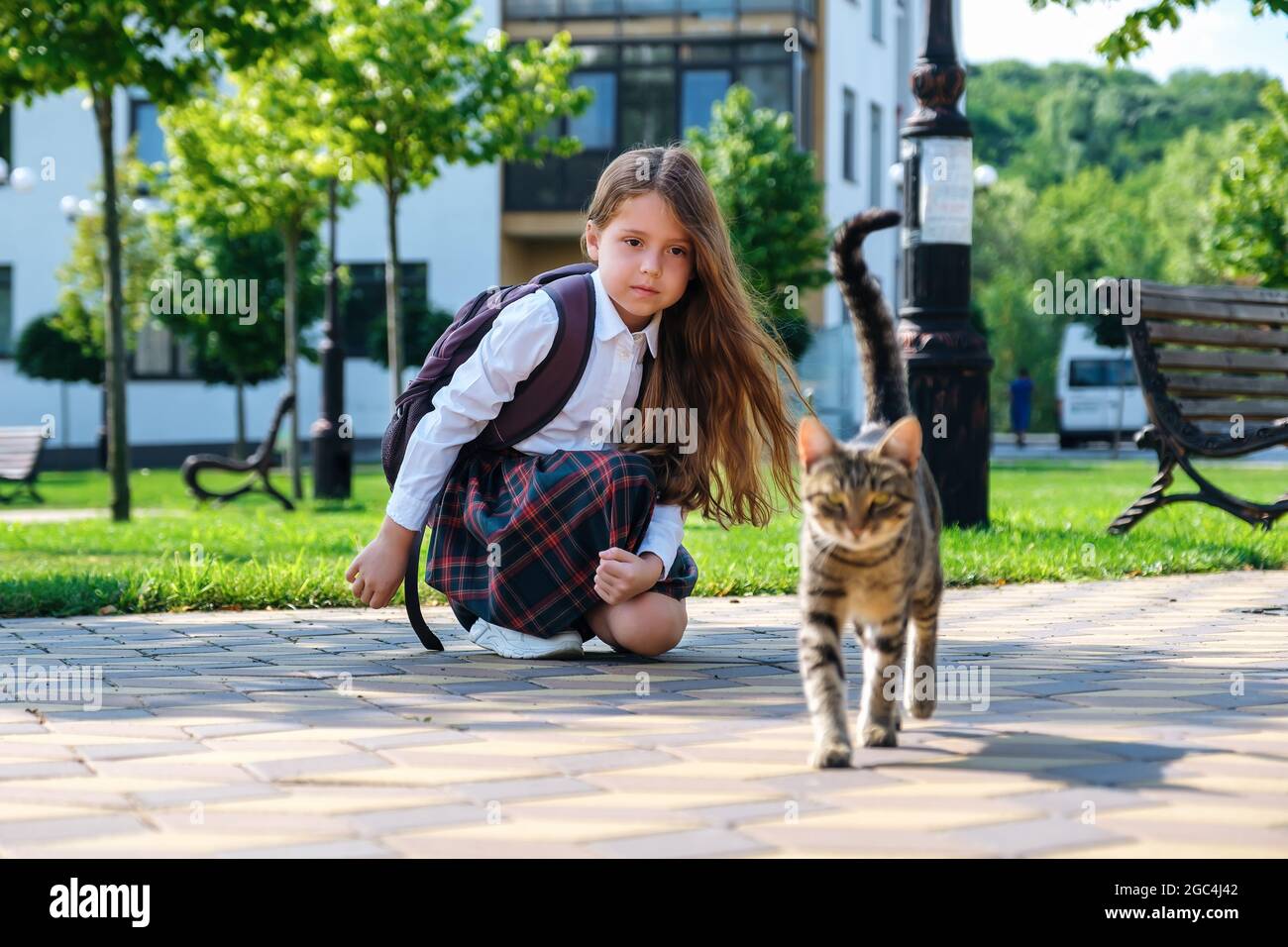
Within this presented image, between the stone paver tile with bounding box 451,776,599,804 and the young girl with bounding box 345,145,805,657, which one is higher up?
the young girl with bounding box 345,145,805,657

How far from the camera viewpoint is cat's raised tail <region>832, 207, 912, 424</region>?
4512 millimetres

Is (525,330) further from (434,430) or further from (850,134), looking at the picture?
(850,134)

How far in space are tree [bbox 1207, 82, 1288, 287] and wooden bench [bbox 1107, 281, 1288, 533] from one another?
18.4m

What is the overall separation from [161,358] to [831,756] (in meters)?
31.3

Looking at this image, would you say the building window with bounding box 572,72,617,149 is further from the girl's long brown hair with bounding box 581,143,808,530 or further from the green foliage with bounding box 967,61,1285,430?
the girl's long brown hair with bounding box 581,143,808,530

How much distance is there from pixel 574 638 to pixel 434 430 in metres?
0.82

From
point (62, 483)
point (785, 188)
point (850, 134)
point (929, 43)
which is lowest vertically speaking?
point (62, 483)

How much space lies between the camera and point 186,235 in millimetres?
29109

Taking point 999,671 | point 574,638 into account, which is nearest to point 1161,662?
point 999,671

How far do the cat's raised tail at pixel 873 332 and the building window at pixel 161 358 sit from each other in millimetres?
29444

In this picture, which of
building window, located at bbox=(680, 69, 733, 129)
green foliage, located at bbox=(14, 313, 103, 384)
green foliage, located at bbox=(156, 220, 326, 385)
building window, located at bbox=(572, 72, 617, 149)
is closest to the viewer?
green foliage, located at bbox=(156, 220, 326, 385)

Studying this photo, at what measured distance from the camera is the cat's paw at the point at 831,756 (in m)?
3.39

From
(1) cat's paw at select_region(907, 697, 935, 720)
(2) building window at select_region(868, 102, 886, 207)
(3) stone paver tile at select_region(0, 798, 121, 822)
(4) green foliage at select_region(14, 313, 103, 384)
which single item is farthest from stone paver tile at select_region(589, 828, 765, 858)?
(2) building window at select_region(868, 102, 886, 207)

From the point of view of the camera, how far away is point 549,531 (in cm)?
502
